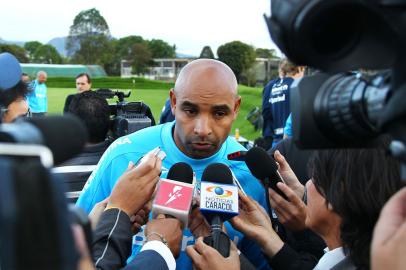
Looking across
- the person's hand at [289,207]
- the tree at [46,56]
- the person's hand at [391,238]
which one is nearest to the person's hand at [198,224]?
the person's hand at [289,207]

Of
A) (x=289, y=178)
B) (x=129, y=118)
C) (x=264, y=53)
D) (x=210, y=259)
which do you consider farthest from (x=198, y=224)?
(x=264, y=53)

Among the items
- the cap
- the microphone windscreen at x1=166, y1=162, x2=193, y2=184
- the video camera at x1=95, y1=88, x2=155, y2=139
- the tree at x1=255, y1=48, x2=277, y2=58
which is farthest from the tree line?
the microphone windscreen at x1=166, y1=162, x2=193, y2=184

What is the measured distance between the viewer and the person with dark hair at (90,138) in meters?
3.07

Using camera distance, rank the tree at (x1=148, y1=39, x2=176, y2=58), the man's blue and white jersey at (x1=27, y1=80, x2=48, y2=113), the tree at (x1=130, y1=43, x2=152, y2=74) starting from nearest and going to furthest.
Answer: the man's blue and white jersey at (x1=27, y1=80, x2=48, y2=113)
the tree at (x1=130, y1=43, x2=152, y2=74)
the tree at (x1=148, y1=39, x2=176, y2=58)

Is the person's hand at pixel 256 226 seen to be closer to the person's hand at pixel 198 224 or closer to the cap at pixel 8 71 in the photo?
the person's hand at pixel 198 224

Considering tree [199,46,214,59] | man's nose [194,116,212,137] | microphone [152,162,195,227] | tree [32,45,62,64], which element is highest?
tree [199,46,214,59]

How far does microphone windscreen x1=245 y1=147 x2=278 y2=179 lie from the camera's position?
5.98 feet

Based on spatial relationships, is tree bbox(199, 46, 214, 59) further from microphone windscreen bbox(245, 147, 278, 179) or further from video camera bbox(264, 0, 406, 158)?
video camera bbox(264, 0, 406, 158)

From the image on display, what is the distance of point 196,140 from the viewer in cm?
201

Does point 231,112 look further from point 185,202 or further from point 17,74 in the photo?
point 17,74

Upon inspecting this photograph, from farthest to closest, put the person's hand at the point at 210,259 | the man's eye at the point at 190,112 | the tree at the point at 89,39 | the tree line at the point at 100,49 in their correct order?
the tree at the point at 89,39
the tree line at the point at 100,49
the man's eye at the point at 190,112
the person's hand at the point at 210,259

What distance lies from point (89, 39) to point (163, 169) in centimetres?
7770

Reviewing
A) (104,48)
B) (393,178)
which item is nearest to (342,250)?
(393,178)

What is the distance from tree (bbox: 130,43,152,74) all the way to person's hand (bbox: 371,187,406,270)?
64931 millimetres
